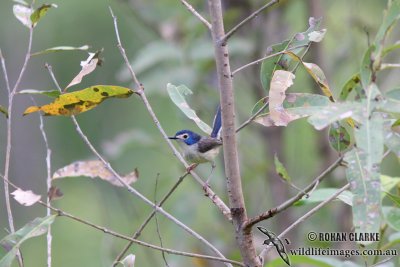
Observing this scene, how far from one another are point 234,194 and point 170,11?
3079 mm

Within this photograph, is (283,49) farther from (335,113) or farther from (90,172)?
(90,172)

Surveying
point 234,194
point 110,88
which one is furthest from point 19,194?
point 234,194

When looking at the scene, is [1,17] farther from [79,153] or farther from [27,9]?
[27,9]

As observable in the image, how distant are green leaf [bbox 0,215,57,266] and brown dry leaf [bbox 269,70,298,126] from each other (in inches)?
23.9

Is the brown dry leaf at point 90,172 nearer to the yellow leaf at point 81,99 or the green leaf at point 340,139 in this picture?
the yellow leaf at point 81,99

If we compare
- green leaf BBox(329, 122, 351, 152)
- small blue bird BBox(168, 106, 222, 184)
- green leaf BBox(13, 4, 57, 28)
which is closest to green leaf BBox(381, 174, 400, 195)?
green leaf BBox(329, 122, 351, 152)

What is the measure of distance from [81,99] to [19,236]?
1.30 feet

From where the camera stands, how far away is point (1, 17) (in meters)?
12.1

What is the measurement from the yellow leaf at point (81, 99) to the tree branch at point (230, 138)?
0.32m

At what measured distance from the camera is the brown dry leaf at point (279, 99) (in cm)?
168

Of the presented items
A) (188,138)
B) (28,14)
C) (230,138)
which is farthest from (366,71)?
(188,138)

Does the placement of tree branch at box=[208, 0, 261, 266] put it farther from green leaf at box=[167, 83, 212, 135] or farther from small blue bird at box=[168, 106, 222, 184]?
small blue bird at box=[168, 106, 222, 184]

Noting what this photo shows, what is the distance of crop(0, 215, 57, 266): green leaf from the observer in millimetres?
1679

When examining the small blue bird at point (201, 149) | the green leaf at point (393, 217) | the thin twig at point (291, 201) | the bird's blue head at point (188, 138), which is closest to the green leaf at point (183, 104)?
the thin twig at point (291, 201)
